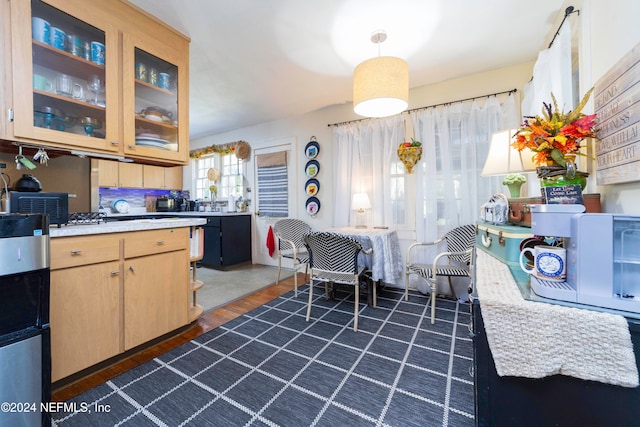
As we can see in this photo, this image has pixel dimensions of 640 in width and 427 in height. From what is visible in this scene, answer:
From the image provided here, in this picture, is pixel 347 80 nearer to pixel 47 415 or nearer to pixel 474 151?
pixel 474 151

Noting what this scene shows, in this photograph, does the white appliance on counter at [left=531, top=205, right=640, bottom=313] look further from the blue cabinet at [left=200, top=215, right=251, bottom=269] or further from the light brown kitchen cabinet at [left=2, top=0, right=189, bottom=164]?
the blue cabinet at [left=200, top=215, right=251, bottom=269]

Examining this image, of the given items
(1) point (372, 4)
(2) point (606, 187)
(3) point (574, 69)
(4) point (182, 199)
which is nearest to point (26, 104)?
(1) point (372, 4)

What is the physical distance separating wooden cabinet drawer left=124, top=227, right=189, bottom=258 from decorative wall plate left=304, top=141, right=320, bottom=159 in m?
2.21

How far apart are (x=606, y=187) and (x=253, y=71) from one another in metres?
2.86

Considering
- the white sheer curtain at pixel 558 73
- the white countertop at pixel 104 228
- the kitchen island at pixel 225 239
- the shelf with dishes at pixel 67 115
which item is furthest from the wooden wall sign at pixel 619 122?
the kitchen island at pixel 225 239

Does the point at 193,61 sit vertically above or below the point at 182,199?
above

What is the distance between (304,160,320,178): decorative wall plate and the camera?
3.79m

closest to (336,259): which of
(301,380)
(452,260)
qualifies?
(301,380)

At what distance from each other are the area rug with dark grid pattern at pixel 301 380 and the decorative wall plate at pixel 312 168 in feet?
7.20

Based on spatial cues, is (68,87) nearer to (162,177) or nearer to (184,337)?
(184,337)

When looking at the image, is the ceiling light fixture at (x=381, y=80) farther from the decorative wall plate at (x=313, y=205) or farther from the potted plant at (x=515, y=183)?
the decorative wall plate at (x=313, y=205)

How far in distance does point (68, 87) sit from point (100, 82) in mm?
176

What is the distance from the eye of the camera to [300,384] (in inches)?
58.7

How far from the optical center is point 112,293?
1.62 meters
